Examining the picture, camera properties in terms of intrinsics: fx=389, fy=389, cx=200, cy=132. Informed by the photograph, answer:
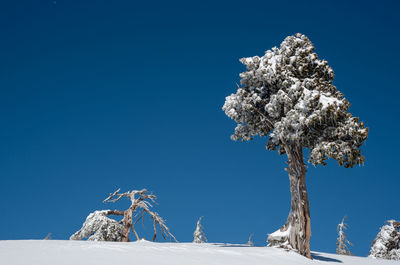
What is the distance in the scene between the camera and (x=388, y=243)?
30266 mm

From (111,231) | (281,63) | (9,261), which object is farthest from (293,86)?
(111,231)

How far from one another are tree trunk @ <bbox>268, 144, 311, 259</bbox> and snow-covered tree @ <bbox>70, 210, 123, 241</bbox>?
11.2 m

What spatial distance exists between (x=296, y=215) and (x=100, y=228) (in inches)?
506

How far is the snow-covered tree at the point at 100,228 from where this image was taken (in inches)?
927

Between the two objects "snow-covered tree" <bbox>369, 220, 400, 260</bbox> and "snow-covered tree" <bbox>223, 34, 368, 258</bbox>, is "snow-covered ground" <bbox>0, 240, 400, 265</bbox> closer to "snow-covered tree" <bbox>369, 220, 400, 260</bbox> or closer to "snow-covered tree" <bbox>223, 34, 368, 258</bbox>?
"snow-covered tree" <bbox>223, 34, 368, 258</bbox>

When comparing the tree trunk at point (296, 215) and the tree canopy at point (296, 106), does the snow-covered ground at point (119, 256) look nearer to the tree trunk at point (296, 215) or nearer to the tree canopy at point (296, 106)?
the tree trunk at point (296, 215)

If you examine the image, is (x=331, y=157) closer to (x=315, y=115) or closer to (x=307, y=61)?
(x=315, y=115)

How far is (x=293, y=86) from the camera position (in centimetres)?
1600

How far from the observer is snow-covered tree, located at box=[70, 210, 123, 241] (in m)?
23.5

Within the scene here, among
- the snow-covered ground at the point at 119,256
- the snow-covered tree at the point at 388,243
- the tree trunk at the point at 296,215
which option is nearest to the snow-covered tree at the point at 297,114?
the tree trunk at the point at 296,215

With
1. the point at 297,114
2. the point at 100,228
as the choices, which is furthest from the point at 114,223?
the point at 297,114

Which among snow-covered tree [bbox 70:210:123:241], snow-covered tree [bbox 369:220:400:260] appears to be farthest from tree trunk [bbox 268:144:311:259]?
snow-covered tree [bbox 369:220:400:260]

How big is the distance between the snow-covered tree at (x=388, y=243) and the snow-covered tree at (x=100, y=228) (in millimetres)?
20093

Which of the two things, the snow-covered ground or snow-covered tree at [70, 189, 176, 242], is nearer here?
the snow-covered ground
